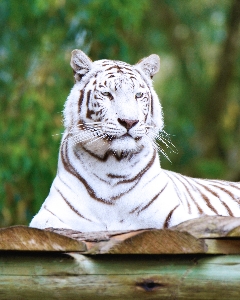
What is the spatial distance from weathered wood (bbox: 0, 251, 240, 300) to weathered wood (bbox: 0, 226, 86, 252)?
0.12 meters

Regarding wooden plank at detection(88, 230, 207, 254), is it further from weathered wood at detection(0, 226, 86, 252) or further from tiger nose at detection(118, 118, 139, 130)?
tiger nose at detection(118, 118, 139, 130)

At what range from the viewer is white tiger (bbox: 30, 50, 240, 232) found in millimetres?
4207

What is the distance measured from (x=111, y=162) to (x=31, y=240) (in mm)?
1384

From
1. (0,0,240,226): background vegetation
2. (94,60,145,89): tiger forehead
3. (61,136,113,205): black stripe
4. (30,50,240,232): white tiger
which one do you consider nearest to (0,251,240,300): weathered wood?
(30,50,240,232): white tiger

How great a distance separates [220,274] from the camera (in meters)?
3.21

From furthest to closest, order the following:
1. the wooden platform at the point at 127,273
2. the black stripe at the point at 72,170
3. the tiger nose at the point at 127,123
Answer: the black stripe at the point at 72,170 → the tiger nose at the point at 127,123 → the wooden platform at the point at 127,273

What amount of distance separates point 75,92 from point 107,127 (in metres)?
0.53

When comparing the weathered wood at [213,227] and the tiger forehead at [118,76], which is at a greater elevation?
the tiger forehead at [118,76]

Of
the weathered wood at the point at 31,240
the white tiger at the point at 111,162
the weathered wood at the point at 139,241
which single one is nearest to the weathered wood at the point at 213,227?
the weathered wood at the point at 139,241

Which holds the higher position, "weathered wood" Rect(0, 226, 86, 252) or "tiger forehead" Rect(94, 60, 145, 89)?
"tiger forehead" Rect(94, 60, 145, 89)

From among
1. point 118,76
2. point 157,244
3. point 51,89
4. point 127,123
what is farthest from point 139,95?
point 51,89

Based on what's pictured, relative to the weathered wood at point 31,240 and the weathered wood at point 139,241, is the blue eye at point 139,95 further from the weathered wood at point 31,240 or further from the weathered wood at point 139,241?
the weathered wood at point 31,240

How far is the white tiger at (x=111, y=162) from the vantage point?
Result: 4.21 meters

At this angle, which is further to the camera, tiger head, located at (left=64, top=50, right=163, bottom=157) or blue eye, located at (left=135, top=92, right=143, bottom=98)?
blue eye, located at (left=135, top=92, right=143, bottom=98)
